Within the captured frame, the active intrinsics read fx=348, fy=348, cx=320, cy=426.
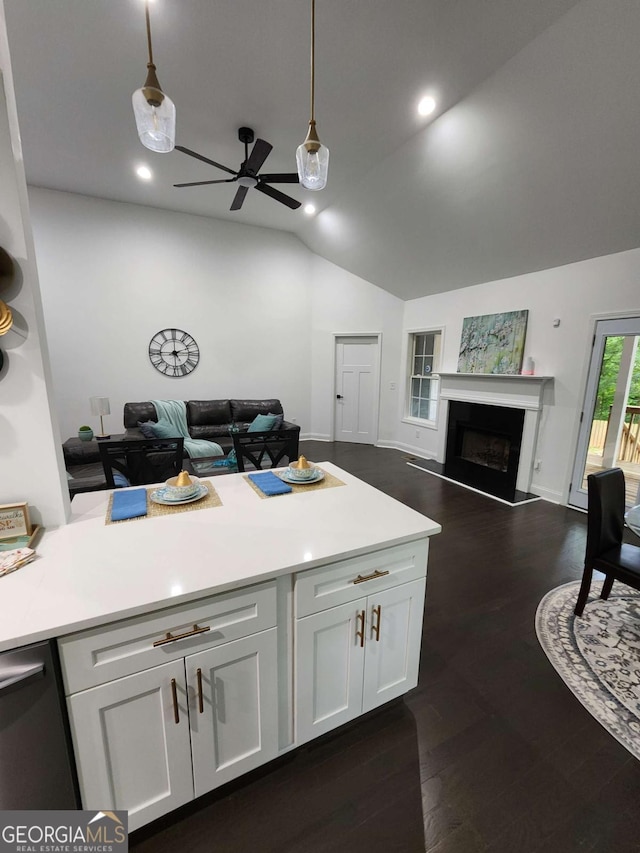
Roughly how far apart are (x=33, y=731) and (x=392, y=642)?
1.17 m

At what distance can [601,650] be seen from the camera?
1.94 metres

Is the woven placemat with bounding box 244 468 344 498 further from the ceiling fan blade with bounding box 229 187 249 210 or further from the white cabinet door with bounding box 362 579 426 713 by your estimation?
the ceiling fan blade with bounding box 229 187 249 210

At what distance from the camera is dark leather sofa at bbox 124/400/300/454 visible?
16.5 ft

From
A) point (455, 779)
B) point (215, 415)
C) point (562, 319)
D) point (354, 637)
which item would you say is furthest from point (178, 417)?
point (562, 319)

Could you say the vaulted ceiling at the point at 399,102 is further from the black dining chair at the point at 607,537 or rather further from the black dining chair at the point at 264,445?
the black dining chair at the point at 264,445

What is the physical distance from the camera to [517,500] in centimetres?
399

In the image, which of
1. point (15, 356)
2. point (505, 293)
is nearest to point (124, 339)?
point (15, 356)

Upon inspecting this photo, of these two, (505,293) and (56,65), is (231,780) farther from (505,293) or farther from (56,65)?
(505,293)

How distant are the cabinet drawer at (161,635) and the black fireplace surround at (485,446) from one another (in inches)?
148

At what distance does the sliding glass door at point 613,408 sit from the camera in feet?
10.8

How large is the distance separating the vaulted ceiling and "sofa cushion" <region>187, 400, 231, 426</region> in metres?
2.97

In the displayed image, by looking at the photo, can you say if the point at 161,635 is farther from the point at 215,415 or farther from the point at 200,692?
the point at 215,415

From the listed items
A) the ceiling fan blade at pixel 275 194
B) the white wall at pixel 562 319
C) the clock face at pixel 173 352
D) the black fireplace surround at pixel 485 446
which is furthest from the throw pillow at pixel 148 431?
the white wall at pixel 562 319

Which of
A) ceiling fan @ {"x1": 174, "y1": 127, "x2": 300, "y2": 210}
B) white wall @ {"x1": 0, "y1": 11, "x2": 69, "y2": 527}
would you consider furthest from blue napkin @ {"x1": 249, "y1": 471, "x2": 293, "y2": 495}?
ceiling fan @ {"x1": 174, "y1": 127, "x2": 300, "y2": 210}
